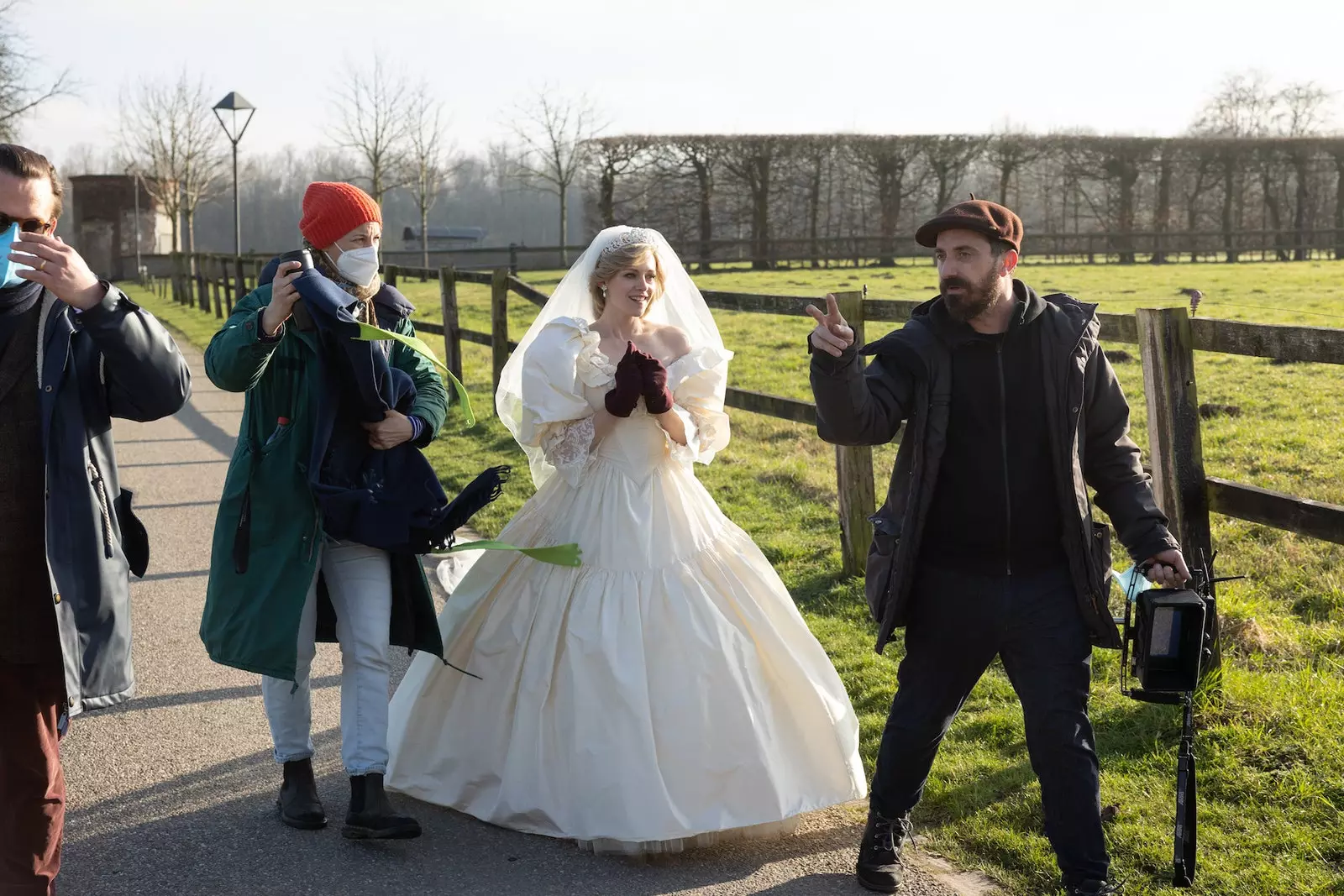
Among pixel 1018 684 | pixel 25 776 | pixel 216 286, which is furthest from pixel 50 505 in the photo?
pixel 216 286

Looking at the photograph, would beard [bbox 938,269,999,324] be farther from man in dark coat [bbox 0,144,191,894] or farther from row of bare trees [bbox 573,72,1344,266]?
row of bare trees [bbox 573,72,1344,266]

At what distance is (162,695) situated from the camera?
16.5 ft

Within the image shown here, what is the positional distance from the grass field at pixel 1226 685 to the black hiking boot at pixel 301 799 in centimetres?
176

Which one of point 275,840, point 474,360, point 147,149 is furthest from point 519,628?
point 147,149

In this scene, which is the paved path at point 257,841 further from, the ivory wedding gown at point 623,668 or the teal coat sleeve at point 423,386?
the teal coat sleeve at point 423,386

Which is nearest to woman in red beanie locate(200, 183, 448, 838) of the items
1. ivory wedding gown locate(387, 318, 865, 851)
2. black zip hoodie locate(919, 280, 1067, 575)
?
ivory wedding gown locate(387, 318, 865, 851)

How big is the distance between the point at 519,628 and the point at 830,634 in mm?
2008

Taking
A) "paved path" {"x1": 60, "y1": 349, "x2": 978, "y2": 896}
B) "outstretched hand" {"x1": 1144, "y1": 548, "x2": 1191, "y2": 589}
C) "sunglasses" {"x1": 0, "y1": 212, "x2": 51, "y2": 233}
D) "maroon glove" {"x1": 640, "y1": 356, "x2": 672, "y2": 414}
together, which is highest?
"sunglasses" {"x1": 0, "y1": 212, "x2": 51, "y2": 233}

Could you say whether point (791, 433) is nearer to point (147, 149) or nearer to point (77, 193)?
point (147, 149)

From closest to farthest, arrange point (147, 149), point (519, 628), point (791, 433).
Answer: point (519, 628) → point (791, 433) → point (147, 149)

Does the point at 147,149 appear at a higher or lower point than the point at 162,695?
higher

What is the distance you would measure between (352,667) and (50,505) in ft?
3.31

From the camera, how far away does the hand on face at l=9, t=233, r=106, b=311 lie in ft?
9.02

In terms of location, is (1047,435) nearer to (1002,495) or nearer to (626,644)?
(1002,495)
